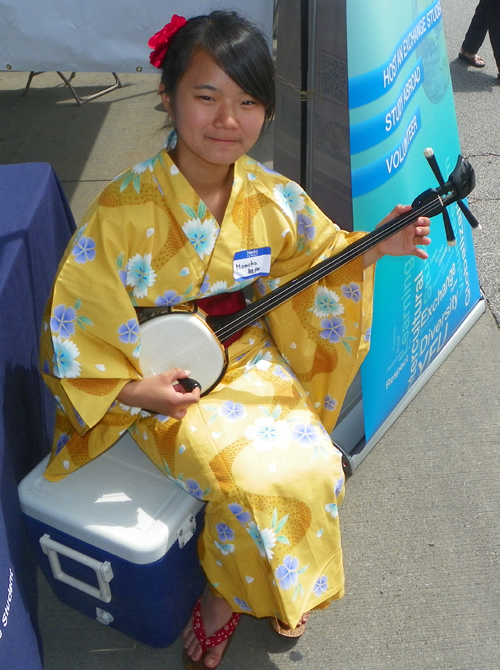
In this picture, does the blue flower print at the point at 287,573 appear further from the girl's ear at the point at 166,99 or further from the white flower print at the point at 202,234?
the girl's ear at the point at 166,99

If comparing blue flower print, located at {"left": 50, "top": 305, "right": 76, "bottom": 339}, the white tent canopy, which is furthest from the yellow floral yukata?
the white tent canopy

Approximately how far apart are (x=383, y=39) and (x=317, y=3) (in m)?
0.20

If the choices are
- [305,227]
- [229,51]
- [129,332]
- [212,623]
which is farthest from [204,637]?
[229,51]

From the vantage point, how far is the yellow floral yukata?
4.73 ft

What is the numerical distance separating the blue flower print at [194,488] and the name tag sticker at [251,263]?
1.57 feet

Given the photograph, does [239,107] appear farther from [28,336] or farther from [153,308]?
[28,336]

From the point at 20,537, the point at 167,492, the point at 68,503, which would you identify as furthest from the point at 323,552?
the point at 20,537

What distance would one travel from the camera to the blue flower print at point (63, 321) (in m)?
1.44

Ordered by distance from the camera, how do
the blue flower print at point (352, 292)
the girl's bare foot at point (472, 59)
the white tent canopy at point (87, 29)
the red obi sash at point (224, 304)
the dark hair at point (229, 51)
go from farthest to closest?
the girl's bare foot at point (472, 59)
the white tent canopy at point (87, 29)
the blue flower print at point (352, 292)
the red obi sash at point (224, 304)
the dark hair at point (229, 51)

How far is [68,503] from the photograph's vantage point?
1.50m

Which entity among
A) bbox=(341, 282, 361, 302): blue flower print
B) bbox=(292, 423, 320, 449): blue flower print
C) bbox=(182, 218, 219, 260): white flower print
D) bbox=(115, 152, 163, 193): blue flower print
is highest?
bbox=(115, 152, 163, 193): blue flower print

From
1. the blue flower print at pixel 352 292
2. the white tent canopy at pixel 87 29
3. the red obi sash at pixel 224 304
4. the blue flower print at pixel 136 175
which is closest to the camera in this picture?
the blue flower print at pixel 136 175

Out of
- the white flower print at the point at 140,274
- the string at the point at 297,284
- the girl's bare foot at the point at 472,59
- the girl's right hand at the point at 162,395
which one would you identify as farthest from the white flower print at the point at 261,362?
the girl's bare foot at the point at 472,59

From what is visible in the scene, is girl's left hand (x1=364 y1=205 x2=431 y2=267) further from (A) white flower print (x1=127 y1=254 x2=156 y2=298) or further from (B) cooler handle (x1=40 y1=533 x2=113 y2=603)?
(B) cooler handle (x1=40 y1=533 x2=113 y2=603)
